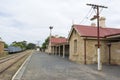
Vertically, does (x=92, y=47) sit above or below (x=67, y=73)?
above

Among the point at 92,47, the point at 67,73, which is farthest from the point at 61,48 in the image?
the point at 67,73

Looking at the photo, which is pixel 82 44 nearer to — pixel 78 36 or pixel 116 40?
pixel 78 36

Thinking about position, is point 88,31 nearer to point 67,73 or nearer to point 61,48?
point 67,73

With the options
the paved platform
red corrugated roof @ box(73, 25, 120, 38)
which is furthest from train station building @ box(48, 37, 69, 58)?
the paved platform

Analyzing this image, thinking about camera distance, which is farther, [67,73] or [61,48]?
[61,48]

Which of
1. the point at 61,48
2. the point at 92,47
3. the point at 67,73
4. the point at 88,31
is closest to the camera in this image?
the point at 67,73

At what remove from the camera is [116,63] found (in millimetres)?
22828

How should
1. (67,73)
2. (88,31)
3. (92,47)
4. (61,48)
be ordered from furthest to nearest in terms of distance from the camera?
(61,48)
(88,31)
(92,47)
(67,73)

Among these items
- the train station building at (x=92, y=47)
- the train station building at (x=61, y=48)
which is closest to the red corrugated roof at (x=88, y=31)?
the train station building at (x=92, y=47)

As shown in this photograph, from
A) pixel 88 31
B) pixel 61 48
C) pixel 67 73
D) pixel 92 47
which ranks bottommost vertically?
pixel 67 73

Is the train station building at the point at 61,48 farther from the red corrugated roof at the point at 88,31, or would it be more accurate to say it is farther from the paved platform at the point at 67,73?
the paved platform at the point at 67,73

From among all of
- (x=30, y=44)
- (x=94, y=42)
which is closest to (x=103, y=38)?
(x=94, y=42)

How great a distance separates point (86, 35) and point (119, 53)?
4.72 meters

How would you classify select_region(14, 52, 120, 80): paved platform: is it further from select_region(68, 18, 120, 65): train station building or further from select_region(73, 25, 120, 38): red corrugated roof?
select_region(73, 25, 120, 38): red corrugated roof
